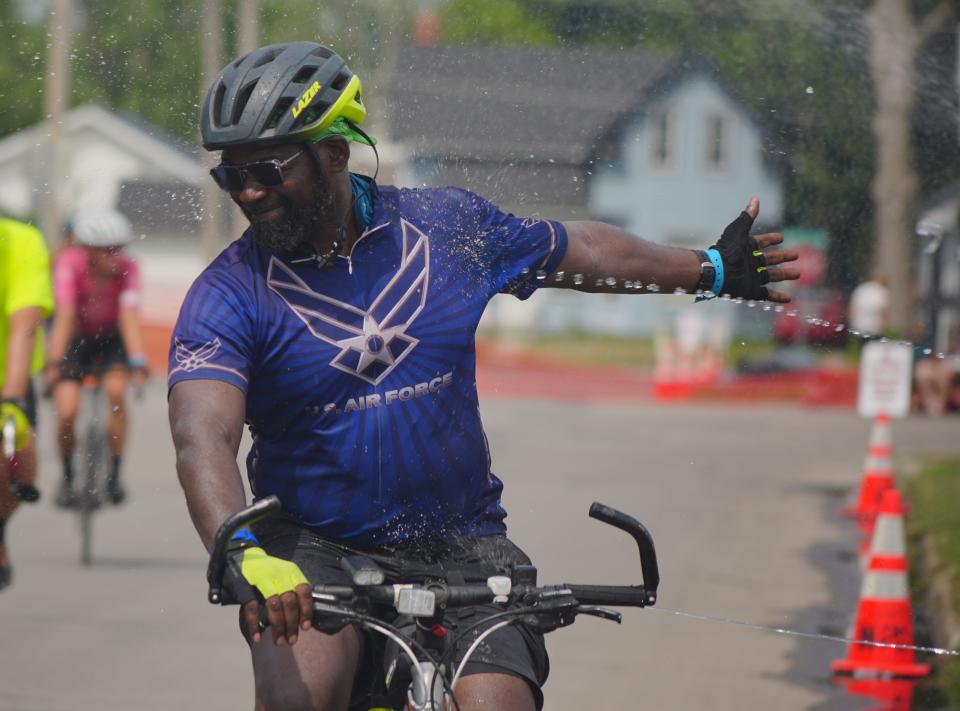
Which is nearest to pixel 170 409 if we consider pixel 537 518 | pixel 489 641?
pixel 489 641

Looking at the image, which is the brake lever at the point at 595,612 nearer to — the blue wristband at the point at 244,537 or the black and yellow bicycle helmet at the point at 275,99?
the blue wristband at the point at 244,537

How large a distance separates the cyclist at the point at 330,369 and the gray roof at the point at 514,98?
2307 millimetres

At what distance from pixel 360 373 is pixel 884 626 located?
4.52m

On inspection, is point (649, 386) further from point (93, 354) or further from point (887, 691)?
point (887, 691)

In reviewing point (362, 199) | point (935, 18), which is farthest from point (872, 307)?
point (362, 199)

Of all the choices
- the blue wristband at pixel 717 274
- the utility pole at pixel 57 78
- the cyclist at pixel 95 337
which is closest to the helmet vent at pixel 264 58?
the blue wristband at pixel 717 274

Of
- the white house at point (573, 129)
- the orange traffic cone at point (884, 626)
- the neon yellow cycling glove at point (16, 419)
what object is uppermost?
the white house at point (573, 129)

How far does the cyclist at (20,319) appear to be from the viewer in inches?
261

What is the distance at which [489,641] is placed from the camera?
3.40 meters

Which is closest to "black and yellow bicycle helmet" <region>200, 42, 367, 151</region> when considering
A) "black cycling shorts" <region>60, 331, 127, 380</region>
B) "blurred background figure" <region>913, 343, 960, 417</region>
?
"black cycling shorts" <region>60, 331, 127, 380</region>

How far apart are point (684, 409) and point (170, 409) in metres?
19.8

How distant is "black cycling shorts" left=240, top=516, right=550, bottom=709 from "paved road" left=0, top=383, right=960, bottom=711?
6.68 feet

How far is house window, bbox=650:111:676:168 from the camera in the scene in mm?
9750

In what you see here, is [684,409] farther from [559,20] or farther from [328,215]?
[328,215]
